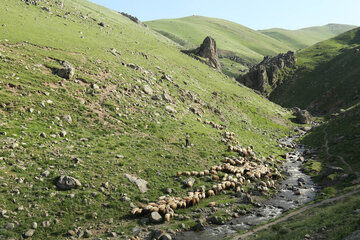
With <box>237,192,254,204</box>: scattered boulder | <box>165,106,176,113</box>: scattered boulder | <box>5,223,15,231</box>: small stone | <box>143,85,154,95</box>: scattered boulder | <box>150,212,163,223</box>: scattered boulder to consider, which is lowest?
<box>5,223,15,231</box>: small stone

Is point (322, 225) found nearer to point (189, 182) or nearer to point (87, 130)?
point (189, 182)

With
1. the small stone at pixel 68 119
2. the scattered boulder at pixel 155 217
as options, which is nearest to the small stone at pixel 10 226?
the scattered boulder at pixel 155 217

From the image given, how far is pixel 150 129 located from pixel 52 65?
1918cm

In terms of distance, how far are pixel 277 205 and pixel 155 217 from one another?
14.2 m

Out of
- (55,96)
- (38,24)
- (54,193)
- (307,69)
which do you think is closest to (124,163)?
(54,193)

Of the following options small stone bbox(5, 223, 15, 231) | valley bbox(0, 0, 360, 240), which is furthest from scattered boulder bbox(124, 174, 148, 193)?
small stone bbox(5, 223, 15, 231)

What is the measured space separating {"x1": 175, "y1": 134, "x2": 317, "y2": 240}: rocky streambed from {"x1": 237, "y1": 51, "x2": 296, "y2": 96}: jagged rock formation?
9769 cm

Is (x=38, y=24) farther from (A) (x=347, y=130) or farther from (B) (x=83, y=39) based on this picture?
(A) (x=347, y=130)

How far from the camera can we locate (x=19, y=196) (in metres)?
19.2

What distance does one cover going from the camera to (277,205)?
2709 centimetres

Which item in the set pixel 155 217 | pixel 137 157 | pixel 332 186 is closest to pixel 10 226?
pixel 155 217

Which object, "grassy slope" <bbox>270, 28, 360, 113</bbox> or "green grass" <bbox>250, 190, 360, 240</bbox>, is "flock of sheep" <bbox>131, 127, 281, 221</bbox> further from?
"grassy slope" <bbox>270, 28, 360, 113</bbox>

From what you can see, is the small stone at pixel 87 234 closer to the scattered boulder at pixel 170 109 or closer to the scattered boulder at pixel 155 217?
the scattered boulder at pixel 155 217

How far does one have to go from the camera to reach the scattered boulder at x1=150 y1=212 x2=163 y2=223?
2134 cm
